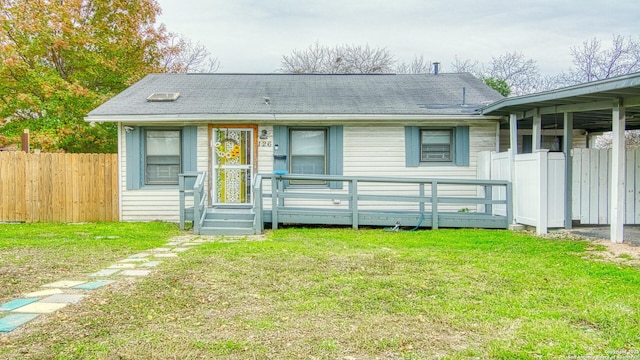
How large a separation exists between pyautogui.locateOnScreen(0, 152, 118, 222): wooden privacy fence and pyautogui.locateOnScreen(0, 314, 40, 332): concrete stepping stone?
681cm

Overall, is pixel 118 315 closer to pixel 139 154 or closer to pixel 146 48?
pixel 139 154

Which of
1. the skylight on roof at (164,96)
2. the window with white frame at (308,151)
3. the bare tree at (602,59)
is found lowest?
the window with white frame at (308,151)

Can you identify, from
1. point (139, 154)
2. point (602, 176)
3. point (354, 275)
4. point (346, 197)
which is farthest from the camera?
point (139, 154)

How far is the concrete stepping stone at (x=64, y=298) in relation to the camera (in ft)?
13.0

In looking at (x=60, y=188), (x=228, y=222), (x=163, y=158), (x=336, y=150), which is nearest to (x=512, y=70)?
(x=336, y=150)

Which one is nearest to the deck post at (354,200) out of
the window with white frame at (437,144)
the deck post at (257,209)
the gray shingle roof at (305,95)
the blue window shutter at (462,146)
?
the gray shingle roof at (305,95)

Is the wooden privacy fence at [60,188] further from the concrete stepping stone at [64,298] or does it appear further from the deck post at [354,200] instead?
the concrete stepping stone at [64,298]

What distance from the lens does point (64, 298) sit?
13.3ft

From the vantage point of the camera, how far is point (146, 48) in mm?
16594

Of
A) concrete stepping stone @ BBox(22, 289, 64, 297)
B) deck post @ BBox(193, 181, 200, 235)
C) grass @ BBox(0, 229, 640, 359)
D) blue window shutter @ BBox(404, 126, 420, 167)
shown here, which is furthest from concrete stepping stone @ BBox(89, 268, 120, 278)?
blue window shutter @ BBox(404, 126, 420, 167)

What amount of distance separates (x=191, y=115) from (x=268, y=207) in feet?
8.09

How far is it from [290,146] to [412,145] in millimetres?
2625

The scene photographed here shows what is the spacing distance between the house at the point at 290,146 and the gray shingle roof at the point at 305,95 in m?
0.06

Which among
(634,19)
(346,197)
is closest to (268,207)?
(346,197)
